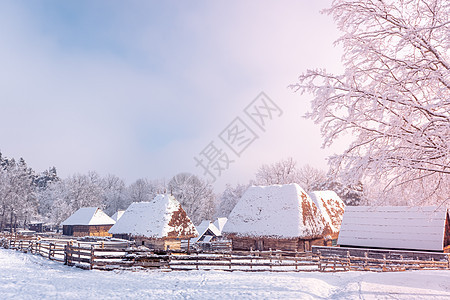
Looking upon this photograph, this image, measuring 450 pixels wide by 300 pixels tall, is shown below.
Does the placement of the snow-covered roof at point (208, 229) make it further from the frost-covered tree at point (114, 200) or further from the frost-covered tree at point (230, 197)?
the frost-covered tree at point (114, 200)

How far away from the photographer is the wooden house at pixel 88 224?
174 ft

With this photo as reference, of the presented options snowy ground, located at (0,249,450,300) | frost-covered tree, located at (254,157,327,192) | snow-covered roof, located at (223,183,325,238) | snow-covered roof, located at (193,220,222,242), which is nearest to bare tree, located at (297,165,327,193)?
frost-covered tree, located at (254,157,327,192)

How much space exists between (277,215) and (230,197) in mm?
44043

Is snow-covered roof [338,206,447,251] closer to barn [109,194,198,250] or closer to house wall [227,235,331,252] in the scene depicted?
house wall [227,235,331,252]

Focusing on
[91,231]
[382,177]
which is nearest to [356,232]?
[382,177]

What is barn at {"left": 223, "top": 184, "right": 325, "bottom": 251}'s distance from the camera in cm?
2548

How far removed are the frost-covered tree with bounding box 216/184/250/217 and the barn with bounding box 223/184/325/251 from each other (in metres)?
39.7

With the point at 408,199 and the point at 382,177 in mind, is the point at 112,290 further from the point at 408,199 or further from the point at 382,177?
the point at 408,199

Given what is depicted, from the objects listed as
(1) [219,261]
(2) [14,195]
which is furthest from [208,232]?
(2) [14,195]

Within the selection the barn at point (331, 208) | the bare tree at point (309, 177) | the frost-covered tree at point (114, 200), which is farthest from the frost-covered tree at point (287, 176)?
the frost-covered tree at point (114, 200)

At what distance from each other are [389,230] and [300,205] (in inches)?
273

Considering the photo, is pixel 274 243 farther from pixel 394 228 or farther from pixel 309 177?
pixel 309 177

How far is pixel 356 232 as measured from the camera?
86.4 ft

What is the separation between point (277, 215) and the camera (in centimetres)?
2728
